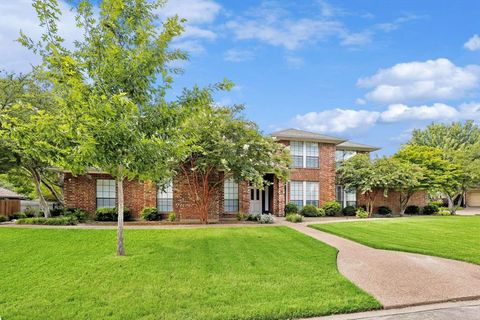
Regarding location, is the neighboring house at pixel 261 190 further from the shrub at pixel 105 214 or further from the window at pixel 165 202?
the shrub at pixel 105 214

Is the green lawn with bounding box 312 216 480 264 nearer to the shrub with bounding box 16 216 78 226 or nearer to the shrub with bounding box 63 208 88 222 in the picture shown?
the shrub with bounding box 16 216 78 226

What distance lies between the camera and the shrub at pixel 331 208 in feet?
73.9

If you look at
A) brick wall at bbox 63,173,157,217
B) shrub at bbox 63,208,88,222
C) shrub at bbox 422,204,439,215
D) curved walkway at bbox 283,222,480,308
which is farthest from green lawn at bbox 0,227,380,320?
shrub at bbox 422,204,439,215

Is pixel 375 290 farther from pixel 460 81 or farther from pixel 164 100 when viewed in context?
pixel 460 81

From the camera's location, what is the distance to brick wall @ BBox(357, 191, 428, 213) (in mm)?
25016

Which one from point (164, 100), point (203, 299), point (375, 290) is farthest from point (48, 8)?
point (375, 290)

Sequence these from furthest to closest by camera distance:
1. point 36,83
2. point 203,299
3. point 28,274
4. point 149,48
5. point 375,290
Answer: point 36,83 → point 149,48 → point 28,274 → point 375,290 → point 203,299

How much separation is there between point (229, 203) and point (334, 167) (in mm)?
8475

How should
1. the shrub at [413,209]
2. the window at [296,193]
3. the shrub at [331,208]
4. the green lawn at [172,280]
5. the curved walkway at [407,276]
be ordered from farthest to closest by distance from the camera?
the shrub at [413,209]
the window at [296,193]
the shrub at [331,208]
the curved walkway at [407,276]
the green lawn at [172,280]

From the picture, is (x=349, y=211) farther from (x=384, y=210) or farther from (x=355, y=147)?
(x=355, y=147)

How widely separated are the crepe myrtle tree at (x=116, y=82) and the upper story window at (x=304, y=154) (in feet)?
49.8

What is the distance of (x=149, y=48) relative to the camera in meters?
8.21

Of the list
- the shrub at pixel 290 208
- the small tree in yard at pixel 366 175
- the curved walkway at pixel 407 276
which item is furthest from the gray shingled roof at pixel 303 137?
the curved walkway at pixel 407 276

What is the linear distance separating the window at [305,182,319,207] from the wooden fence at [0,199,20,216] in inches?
824
